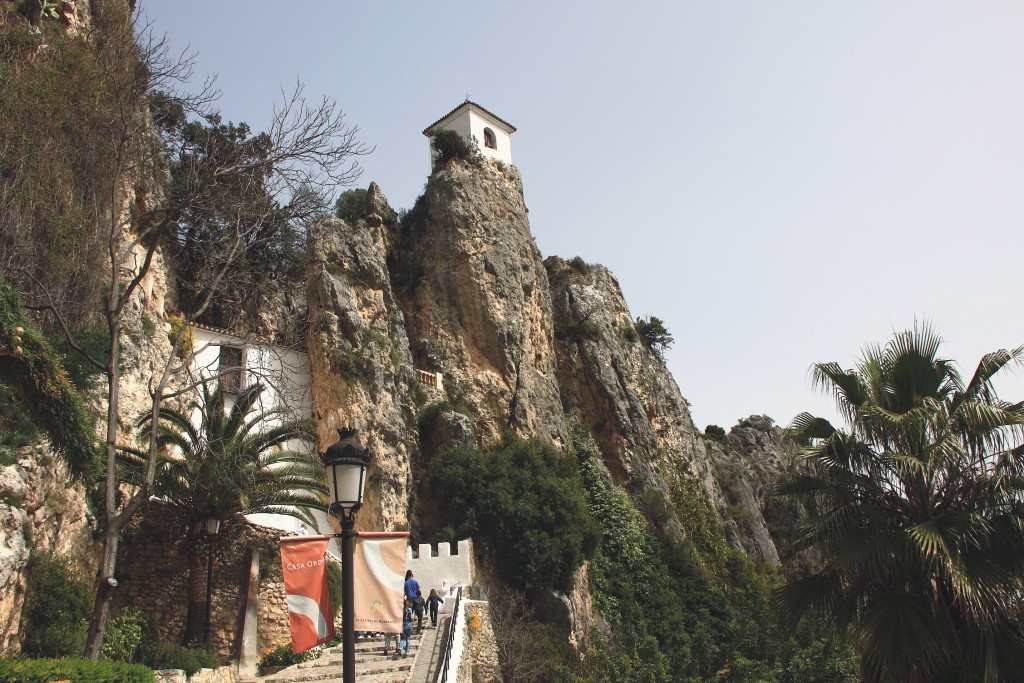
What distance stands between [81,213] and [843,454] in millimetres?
14234

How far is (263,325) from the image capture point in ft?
88.0

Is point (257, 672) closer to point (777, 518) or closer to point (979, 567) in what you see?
point (979, 567)

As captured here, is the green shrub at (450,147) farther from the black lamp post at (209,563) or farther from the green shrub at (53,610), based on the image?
the green shrub at (53,610)

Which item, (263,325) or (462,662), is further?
(263,325)

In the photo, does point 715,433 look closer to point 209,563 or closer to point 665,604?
point 665,604

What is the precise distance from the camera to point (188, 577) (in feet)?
50.0

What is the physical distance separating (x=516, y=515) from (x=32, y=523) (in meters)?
14.4

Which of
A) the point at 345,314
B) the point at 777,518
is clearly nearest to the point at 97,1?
the point at 345,314

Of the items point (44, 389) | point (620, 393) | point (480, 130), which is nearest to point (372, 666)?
point (44, 389)

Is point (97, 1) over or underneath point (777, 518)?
over

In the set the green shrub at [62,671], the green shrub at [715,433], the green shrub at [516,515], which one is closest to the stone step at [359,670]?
the green shrub at [62,671]

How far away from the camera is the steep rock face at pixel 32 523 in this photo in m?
11.1

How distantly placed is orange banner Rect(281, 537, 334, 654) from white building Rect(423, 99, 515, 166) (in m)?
31.4

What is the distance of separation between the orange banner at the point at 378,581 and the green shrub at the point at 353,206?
26132 millimetres
